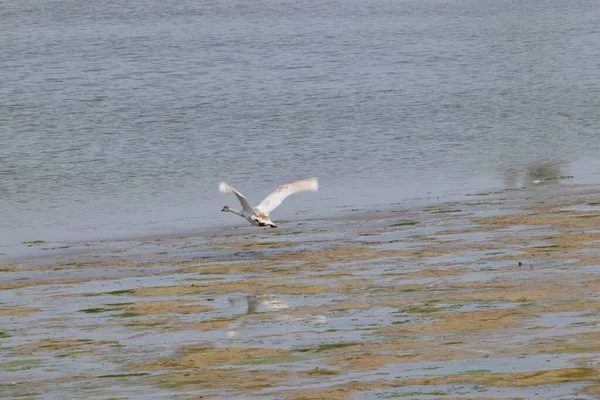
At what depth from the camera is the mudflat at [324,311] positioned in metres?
11.2

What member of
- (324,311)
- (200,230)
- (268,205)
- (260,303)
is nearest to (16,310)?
(260,303)

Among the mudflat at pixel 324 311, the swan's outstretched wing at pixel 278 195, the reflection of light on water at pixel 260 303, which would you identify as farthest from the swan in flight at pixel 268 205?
Result: the reflection of light on water at pixel 260 303

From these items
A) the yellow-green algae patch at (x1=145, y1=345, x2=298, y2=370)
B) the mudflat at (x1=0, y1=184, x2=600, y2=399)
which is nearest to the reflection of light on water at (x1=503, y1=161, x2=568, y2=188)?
the mudflat at (x1=0, y1=184, x2=600, y2=399)

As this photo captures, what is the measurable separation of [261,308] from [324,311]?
34.2 inches

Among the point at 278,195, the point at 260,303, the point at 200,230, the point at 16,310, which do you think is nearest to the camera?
the point at 260,303

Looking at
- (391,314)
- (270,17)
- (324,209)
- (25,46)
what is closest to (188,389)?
(391,314)

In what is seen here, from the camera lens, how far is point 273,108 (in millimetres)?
36312

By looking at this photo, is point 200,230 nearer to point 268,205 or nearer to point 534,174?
point 268,205

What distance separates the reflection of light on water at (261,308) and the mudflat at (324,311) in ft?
0.17

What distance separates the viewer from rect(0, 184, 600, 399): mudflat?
1123 cm

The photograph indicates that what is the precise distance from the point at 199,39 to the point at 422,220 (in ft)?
108

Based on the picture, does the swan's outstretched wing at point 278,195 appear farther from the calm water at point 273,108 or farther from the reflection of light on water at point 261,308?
the reflection of light on water at point 261,308

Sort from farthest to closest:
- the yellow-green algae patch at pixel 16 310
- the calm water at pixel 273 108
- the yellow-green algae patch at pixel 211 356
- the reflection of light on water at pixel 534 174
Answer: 1. the calm water at pixel 273 108
2. the reflection of light on water at pixel 534 174
3. the yellow-green algae patch at pixel 16 310
4. the yellow-green algae patch at pixel 211 356

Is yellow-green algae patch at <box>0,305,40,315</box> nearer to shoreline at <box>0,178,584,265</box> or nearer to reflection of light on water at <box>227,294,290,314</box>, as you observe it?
reflection of light on water at <box>227,294,290,314</box>
